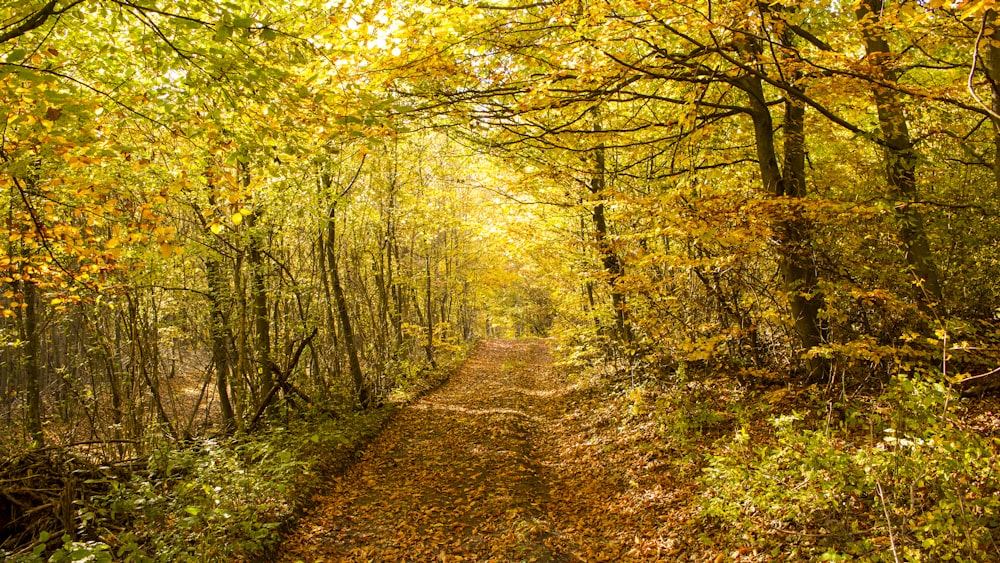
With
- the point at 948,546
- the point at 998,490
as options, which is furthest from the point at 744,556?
the point at 998,490

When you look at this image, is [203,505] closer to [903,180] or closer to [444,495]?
[444,495]

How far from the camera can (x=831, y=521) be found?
Answer: 4.20 metres

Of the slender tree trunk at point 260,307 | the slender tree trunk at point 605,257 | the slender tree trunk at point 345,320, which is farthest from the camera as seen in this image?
the slender tree trunk at point 345,320

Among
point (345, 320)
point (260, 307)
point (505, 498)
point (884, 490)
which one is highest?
point (260, 307)

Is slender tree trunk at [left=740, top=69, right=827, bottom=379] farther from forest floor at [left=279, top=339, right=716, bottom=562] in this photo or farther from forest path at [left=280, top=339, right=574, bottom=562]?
forest path at [left=280, top=339, right=574, bottom=562]

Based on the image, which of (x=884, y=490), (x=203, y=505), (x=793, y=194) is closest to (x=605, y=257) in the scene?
(x=793, y=194)

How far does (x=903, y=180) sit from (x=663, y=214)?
309 cm

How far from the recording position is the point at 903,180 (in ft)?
20.1

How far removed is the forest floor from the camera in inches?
226

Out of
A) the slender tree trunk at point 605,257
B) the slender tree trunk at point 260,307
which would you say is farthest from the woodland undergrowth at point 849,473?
the slender tree trunk at point 260,307

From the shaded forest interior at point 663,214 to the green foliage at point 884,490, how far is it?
32 mm

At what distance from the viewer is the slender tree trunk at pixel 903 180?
5.59m

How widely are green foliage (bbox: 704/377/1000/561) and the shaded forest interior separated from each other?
1.3 inches

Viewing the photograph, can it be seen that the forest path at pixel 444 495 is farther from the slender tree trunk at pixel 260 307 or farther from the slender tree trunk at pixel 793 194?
the slender tree trunk at pixel 793 194
